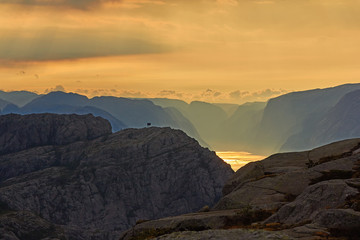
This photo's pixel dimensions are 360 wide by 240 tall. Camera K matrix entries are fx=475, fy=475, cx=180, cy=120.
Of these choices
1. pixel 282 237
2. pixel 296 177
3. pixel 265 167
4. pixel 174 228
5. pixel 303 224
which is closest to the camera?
pixel 282 237

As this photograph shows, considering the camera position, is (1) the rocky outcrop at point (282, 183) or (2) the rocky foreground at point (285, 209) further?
(1) the rocky outcrop at point (282, 183)

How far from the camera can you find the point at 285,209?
4281cm

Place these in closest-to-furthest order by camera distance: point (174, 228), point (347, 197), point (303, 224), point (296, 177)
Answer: point (303, 224) → point (347, 197) → point (174, 228) → point (296, 177)

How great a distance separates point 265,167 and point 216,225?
28299mm

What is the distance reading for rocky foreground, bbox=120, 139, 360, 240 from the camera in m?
34.3

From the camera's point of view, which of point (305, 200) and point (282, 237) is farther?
point (305, 200)

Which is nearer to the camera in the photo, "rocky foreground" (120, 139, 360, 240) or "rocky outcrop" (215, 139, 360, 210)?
"rocky foreground" (120, 139, 360, 240)

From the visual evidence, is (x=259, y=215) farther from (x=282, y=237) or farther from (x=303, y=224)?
(x=282, y=237)

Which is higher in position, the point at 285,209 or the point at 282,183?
the point at 282,183

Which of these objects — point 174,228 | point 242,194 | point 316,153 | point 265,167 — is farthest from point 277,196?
point 316,153

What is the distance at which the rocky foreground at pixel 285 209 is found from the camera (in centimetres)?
3434

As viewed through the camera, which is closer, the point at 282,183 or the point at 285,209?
the point at 285,209

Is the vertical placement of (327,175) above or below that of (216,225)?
above

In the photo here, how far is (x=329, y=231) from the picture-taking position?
33719 mm
